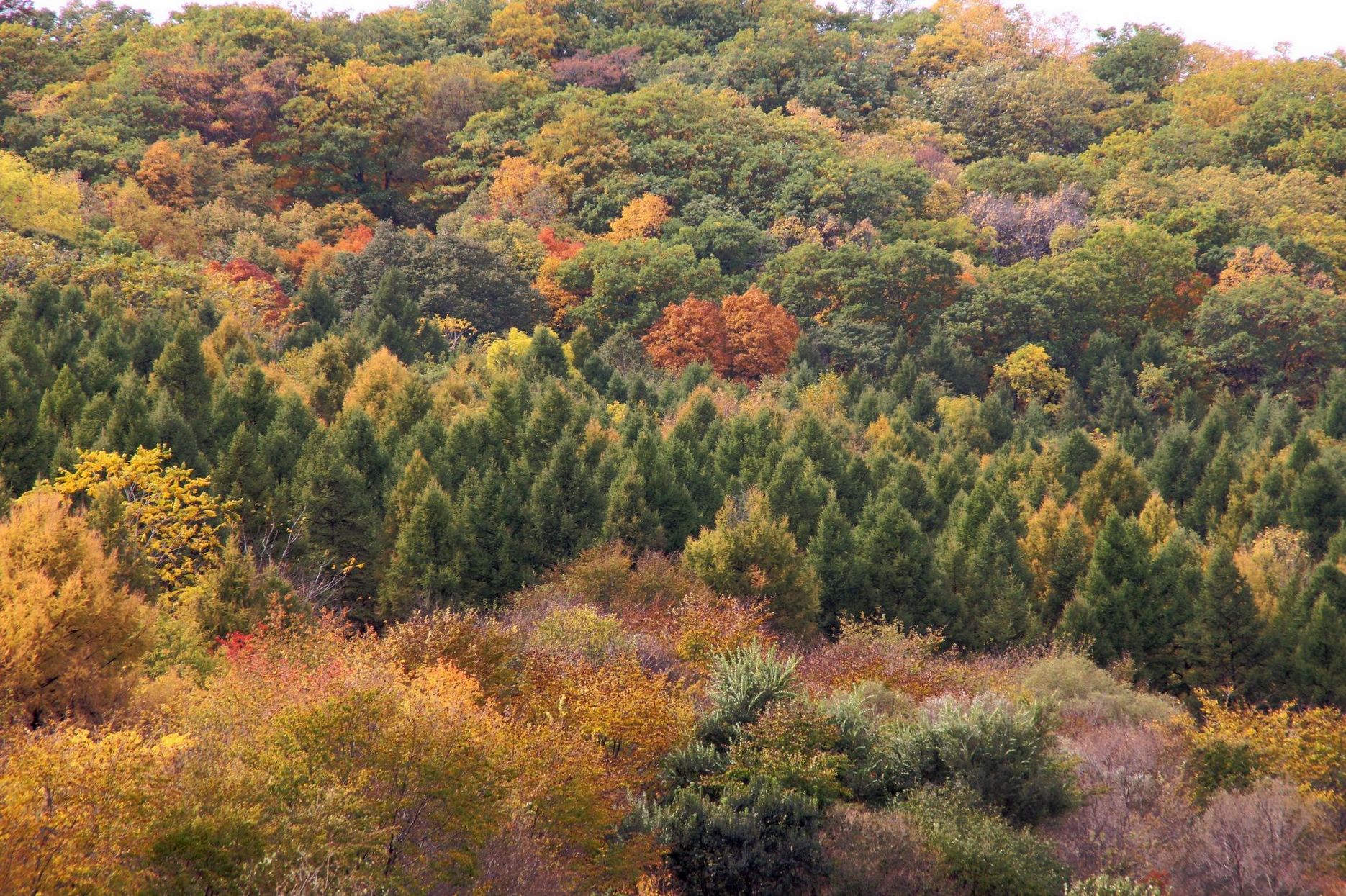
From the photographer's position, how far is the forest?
851 inches

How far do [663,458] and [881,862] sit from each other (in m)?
25.9

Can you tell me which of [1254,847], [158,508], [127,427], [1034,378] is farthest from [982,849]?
[1034,378]

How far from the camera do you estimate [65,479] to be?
3581cm

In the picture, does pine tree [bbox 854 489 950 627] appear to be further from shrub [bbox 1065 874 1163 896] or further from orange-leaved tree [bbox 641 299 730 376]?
orange-leaved tree [bbox 641 299 730 376]

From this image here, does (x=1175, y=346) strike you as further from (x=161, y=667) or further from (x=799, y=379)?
(x=161, y=667)

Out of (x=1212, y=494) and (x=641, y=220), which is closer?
(x=1212, y=494)

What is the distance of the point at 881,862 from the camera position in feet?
79.6

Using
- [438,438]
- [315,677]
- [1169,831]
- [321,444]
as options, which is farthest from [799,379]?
[315,677]

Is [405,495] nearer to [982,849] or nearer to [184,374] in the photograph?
[184,374]

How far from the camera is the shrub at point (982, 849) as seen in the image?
23828mm

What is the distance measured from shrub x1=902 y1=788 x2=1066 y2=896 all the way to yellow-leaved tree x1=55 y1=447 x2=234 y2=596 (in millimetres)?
17693

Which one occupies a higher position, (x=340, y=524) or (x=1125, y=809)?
(x=340, y=524)

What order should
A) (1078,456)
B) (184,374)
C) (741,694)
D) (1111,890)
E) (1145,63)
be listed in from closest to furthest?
(1111,890) < (741,694) < (184,374) < (1078,456) < (1145,63)

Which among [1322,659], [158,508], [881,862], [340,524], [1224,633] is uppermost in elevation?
[158,508]
